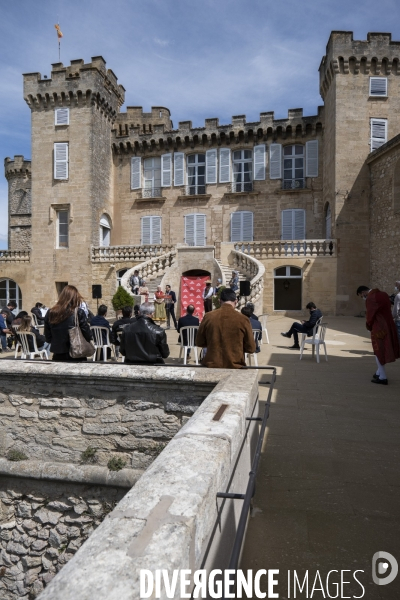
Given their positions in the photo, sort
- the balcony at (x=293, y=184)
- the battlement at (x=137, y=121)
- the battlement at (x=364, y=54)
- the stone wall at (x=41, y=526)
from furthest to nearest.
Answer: the battlement at (x=137, y=121) < the balcony at (x=293, y=184) < the battlement at (x=364, y=54) < the stone wall at (x=41, y=526)

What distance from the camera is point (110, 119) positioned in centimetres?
2411

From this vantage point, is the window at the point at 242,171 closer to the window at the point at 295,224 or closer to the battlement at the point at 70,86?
the window at the point at 295,224

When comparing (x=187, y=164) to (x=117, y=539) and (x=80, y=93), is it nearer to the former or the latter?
(x=80, y=93)

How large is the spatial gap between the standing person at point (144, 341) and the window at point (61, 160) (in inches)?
759

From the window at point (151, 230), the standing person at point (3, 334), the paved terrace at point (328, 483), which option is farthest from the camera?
the window at point (151, 230)

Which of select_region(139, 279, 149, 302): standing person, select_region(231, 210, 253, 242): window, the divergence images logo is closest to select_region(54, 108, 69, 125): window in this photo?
select_region(231, 210, 253, 242): window

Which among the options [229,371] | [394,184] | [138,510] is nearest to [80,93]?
[394,184]

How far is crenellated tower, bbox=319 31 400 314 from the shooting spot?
18.8m

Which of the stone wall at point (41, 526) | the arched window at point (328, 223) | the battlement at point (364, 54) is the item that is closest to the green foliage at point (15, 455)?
the stone wall at point (41, 526)

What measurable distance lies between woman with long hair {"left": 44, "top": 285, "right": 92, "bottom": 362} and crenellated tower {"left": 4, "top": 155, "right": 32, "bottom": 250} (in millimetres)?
28465

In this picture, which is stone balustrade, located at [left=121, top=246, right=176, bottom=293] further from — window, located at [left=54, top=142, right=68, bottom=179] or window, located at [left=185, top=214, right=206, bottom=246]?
window, located at [left=54, top=142, right=68, bottom=179]

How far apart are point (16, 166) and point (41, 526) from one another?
1263 inches

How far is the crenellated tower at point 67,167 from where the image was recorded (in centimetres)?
2172

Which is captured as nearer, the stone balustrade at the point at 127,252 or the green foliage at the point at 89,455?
the green foliage at the point at 89,455
